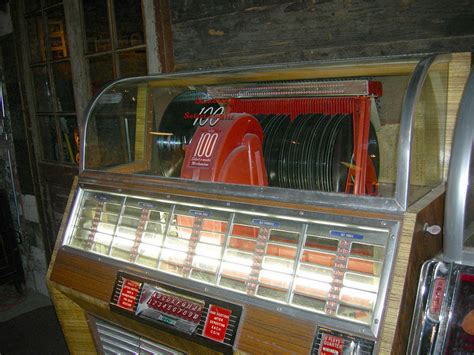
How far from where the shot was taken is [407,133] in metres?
1.16

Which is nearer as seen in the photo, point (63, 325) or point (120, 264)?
point (120, 264)

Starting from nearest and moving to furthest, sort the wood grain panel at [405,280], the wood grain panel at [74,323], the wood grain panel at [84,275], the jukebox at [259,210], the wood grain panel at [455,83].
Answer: the wood grain panel at [405,280] < the jukebox at [259,210] < the wood grain panel at [455,83] < the wood grain panel at [84,275] < the wood grain panel at [74,323]

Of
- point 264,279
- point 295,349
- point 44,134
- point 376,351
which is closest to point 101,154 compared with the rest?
point 264,279

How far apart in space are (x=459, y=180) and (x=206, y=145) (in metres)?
0.96

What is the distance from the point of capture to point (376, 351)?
1044 mm

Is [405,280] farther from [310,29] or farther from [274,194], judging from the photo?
Answer: [310,29]

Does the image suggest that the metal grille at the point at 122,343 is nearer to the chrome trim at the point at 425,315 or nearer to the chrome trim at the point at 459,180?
the chrome trim at the point at 425,315

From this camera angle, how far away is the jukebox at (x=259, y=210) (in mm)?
1155

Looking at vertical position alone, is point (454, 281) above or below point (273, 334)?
above

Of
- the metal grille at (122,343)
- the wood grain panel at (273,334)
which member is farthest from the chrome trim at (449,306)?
the metal grille at (122,343)

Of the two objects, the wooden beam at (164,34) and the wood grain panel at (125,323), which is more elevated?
the wooden beam at (164,34)

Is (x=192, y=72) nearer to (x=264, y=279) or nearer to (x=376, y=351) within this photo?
(x=264, y=279)

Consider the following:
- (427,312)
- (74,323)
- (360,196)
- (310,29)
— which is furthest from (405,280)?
(74,323)

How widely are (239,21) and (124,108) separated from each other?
31.9 inches
